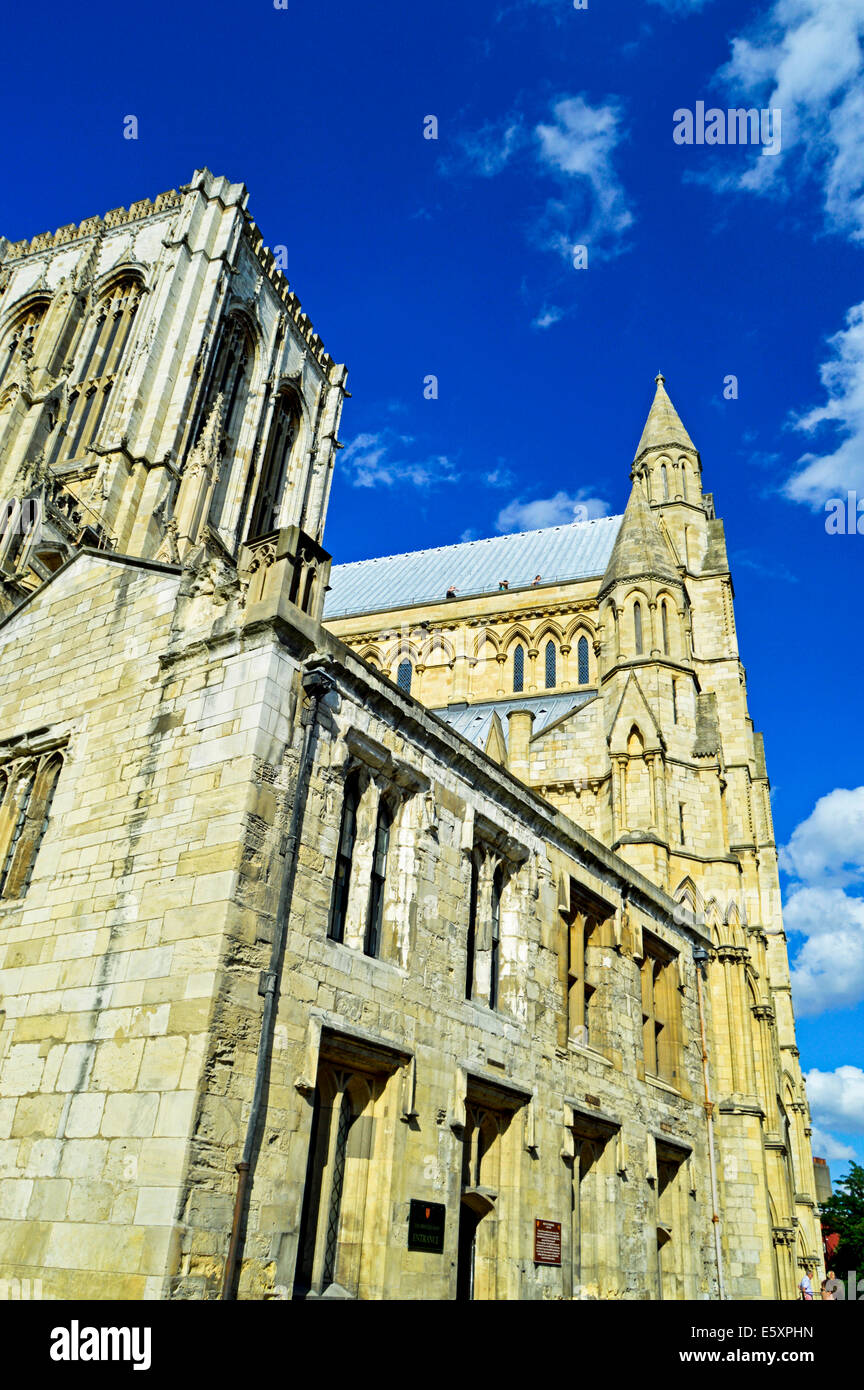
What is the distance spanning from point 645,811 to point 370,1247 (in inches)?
704

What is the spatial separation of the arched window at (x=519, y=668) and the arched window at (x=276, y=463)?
18.6 m

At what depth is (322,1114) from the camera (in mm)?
10133

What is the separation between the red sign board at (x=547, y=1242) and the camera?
12.5m

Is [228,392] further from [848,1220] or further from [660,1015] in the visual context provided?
[848,1220]

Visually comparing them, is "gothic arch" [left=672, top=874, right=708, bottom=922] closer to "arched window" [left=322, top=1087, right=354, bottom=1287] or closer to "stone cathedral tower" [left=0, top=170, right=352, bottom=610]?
"arched window" [left=322, top=1087, right=354, bottom=1287]

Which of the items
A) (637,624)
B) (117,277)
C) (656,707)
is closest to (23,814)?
(656,707)

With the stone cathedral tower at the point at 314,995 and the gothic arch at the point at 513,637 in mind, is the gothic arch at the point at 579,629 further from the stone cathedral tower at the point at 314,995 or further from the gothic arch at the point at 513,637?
the stone cathedral tower at the point at 314,995

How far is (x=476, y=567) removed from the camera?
156 ft

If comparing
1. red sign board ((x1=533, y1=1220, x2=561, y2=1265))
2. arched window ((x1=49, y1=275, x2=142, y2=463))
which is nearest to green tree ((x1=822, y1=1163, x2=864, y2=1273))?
red sign board ((x1=533, y1=1220, x2=561, y2=1265))

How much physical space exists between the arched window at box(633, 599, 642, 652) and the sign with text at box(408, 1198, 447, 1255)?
2233 cm

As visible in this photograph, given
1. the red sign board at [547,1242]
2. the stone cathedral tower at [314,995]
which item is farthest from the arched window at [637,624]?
the red sign board at [547,1242]

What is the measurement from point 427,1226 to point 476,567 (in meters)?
39.0
